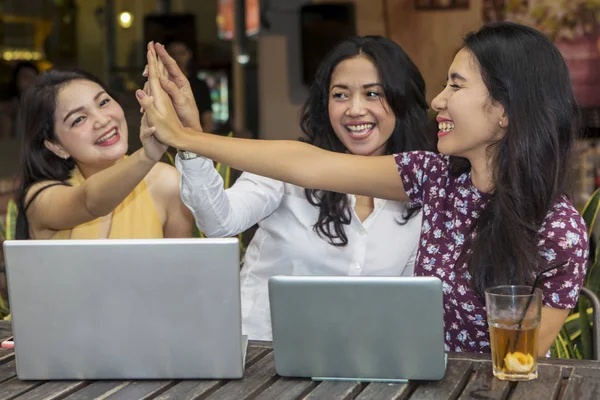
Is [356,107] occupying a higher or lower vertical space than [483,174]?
higher

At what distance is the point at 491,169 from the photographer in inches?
77.9

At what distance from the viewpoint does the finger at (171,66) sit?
2152mm

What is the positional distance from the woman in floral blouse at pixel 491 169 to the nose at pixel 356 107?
349 mm

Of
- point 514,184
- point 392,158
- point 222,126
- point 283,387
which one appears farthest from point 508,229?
point 222,126

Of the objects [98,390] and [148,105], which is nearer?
[98,390]

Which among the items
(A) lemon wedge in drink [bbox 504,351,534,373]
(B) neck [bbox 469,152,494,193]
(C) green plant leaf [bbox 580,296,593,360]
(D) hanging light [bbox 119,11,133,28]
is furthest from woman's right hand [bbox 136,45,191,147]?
(D) hanging light [bbox 119,11,133,28]

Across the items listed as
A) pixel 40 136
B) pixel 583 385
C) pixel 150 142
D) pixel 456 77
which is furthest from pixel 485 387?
pixel 40 136

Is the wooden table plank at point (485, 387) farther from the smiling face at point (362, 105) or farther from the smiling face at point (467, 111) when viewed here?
the smiling face at point (362, 105)

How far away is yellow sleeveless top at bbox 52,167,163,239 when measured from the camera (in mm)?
2602

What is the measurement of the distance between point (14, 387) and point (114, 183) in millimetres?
813

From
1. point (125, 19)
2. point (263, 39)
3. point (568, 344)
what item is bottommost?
point (568, 344)

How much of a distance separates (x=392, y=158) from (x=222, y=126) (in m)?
5.82

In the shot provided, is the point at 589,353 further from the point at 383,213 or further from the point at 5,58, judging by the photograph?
the point at 5,58

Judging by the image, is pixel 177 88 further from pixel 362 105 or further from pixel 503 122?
pixel 503 122
